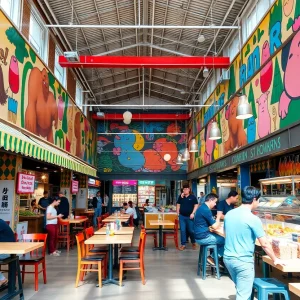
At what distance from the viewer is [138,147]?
19.1 m

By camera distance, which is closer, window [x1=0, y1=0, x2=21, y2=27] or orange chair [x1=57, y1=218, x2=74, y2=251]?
window [x1=0, y1=0, x2=21, y2=27]

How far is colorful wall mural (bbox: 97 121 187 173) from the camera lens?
1902cm

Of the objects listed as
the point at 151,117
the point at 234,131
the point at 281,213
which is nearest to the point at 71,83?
the point at 234,131

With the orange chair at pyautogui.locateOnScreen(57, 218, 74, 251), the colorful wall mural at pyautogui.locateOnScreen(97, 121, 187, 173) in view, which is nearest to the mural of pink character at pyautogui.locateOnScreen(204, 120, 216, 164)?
the colorful wall mural at pyautogui.locateOnScreen(97, 121, 187, 173)

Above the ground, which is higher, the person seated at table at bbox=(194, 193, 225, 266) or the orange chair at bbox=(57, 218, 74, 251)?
the person seated at table at bbox=(194, 193, 225, 266)

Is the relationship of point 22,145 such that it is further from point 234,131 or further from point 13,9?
point 234,131

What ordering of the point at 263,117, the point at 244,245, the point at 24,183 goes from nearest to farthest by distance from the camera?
the point at 244,245, the point at 263,117, the point at 24,183

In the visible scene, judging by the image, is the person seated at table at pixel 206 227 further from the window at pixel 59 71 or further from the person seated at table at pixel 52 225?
the window at pixel 59 71

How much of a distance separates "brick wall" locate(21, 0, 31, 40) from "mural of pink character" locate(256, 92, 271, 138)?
557cm

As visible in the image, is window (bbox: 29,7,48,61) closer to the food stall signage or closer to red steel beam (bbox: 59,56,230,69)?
red steel beam (bbox: 59,56,230,69)

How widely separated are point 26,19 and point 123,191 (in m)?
13.6

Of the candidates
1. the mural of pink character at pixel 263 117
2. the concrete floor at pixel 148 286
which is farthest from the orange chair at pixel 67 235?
the mural of pink character at pixel 263 117

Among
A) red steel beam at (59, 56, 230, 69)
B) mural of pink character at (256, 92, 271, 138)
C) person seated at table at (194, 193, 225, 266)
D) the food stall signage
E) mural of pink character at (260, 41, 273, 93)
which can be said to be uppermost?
red steel beam at (59, 56, 230, 69)

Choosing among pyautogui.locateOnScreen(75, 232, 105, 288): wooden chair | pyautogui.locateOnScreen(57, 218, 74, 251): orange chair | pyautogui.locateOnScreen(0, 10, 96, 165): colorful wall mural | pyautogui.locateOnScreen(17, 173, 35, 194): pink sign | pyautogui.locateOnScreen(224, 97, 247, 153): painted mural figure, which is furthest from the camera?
pyautogui.locateOnScreen(57, 218, 74, 251): orange chair
